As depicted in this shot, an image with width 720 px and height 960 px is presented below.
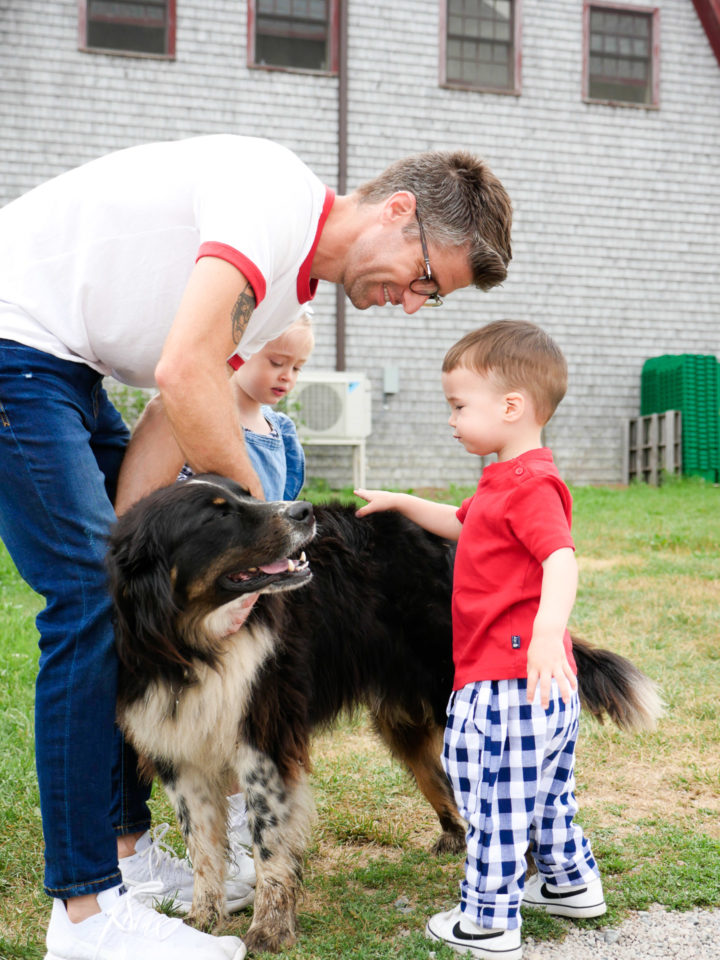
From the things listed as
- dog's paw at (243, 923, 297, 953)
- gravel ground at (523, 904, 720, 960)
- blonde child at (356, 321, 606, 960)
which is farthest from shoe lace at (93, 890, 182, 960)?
gravel ground at (523, 904, 720, 960)

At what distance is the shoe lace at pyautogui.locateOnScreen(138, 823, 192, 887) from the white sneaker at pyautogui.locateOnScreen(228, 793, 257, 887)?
0.16 metres

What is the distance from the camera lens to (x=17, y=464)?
2.34 meters

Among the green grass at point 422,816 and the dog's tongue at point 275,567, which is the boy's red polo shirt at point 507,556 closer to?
the dog's tongue at point 275,567

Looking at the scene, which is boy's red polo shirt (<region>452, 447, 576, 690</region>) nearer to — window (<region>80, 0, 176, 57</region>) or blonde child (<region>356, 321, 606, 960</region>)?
blonde child (<region>356, 321, 606, 960</region>)

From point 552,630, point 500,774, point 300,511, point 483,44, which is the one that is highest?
point 483,44

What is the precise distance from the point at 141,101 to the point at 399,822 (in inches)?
465

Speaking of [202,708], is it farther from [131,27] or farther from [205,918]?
[131,27]

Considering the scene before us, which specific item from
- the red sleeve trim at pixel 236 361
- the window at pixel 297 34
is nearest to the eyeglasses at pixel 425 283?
the red sleeve trim at pixel 236 361

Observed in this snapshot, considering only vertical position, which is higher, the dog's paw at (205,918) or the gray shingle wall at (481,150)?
the gray shingle wall at (481,150)

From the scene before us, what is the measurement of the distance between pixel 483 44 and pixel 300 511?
1358 cm

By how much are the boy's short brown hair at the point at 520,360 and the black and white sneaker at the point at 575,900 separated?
4.54 feet

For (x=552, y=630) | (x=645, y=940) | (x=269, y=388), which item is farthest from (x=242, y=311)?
(x=645, y=940)

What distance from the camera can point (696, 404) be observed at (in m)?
14.1

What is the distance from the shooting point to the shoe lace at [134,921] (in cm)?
240
